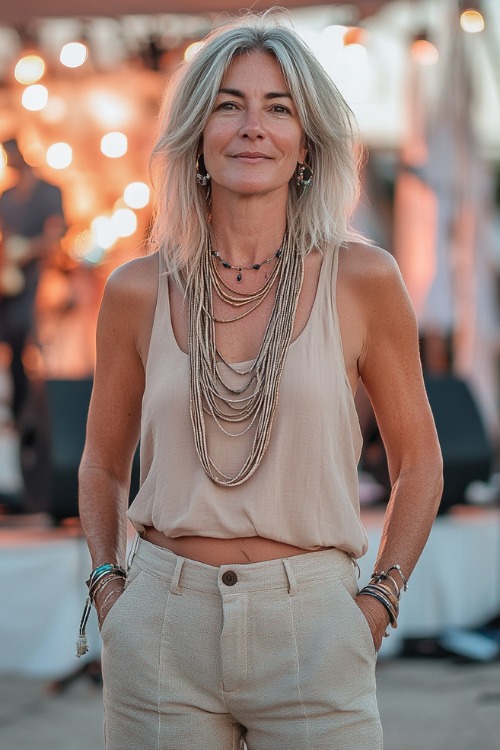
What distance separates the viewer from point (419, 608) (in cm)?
569

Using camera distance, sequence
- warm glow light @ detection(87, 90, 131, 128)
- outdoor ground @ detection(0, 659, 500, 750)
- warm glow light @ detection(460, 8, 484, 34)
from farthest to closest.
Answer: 1. warm glow light @ detection(87, 90, 131, 128)
2. warm glow light @ detection(460, 8, 484, 34)
3. outdoor ground @ detection(0, 659, 500, 750)

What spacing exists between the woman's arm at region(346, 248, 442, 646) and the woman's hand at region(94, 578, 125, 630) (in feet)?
1.59

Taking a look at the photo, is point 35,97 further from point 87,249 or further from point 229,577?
point 229,577

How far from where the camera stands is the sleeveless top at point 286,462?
6.75 feet

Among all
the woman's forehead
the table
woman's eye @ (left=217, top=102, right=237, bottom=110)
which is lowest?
the table

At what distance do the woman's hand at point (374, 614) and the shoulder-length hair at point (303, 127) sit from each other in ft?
2.13

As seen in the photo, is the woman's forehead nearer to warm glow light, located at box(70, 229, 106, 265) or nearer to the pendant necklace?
the pendant necklace

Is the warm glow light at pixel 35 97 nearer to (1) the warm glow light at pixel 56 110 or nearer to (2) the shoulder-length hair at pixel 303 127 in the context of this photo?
(1) the warm glow light at pixel 56 110

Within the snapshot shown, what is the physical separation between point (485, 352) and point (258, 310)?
6.02 meters

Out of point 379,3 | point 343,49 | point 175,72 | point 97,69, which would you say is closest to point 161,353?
point 175,72

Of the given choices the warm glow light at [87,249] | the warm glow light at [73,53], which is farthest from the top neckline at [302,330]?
the warm glow light at [87,249]

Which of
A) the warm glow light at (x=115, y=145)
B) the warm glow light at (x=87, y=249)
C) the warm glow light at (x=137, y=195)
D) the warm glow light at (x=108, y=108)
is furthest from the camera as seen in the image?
the warm glow light at (x=108, y=108)

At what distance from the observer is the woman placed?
202cm

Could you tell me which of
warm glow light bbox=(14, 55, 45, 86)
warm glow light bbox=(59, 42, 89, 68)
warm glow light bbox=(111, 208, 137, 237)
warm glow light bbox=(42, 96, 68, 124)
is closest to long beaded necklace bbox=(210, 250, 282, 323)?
warm glow light bbox=(59, 42, 89, 68)
